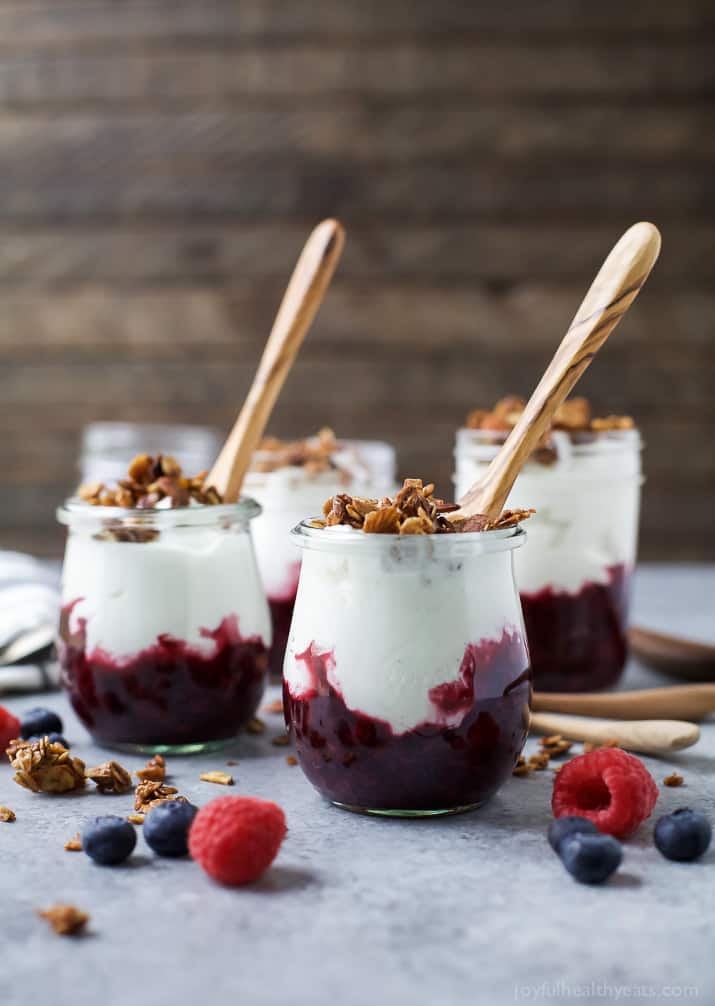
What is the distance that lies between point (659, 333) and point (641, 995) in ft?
9.22

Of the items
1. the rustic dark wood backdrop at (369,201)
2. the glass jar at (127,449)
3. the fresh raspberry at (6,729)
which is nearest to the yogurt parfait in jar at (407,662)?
the fresh raspberry at (6,729)

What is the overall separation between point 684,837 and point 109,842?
16.3 inches

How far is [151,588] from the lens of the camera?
1.13m

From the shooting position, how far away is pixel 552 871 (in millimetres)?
854

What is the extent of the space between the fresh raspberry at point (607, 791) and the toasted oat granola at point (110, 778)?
369 millimetres

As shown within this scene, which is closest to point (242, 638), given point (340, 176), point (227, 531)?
point (227, 531)

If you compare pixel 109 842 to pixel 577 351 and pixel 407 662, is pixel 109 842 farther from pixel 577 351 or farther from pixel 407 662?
pixel 577 351

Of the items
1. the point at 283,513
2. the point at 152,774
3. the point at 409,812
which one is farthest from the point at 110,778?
the point at 283,513

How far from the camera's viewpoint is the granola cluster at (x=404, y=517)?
944 mm

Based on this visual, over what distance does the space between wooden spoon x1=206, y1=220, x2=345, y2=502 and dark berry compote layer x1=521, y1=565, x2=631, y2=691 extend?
37 centimetres

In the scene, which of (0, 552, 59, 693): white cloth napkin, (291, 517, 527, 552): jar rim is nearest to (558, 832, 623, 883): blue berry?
(291, 517, 527, 552): jar rim

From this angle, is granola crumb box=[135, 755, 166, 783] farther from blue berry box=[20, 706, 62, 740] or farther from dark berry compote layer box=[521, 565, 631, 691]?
dark berry compote layer box=[521, 565, 631, 691]

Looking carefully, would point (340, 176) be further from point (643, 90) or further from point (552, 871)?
point (552, 871)

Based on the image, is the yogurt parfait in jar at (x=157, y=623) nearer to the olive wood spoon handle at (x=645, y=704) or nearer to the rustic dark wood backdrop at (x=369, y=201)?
the olive wood spoon handle at (x=645, y=704)
